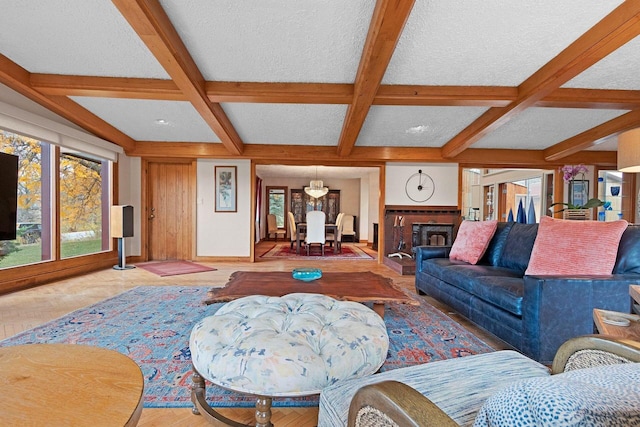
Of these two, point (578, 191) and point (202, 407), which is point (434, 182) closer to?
point (578, 191)

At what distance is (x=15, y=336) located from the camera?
2.25 m

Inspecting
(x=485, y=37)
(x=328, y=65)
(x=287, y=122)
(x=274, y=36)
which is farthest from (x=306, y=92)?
(x=485, y=37)

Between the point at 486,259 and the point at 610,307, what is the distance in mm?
1574

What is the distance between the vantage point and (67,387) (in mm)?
793

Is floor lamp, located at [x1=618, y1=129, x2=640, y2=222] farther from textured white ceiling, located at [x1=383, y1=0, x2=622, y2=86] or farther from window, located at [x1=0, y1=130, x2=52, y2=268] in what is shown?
window, located at [x1=0, y1=130, x2=52, y2=268]

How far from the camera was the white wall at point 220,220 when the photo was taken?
6148 millimetres

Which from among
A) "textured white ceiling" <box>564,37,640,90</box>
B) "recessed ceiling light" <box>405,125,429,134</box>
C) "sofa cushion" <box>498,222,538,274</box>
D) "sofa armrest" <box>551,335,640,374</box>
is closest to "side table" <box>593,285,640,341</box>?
"sofa armrest" <box>551,335,640,374</box>

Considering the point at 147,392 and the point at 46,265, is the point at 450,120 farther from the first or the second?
the point at 46,265

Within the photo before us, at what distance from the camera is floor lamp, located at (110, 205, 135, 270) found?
493 centimetres

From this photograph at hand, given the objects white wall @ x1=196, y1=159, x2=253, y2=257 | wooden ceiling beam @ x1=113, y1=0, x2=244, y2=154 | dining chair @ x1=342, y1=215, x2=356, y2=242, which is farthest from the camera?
dining chair @ x1=342, y1=215, x2=356, y2=242

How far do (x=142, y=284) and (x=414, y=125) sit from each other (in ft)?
14.2

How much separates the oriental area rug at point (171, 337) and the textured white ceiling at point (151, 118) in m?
2.43

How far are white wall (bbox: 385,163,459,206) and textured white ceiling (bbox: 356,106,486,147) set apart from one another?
0.53 m

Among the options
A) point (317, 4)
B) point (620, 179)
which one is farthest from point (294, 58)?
point (620, 179)
